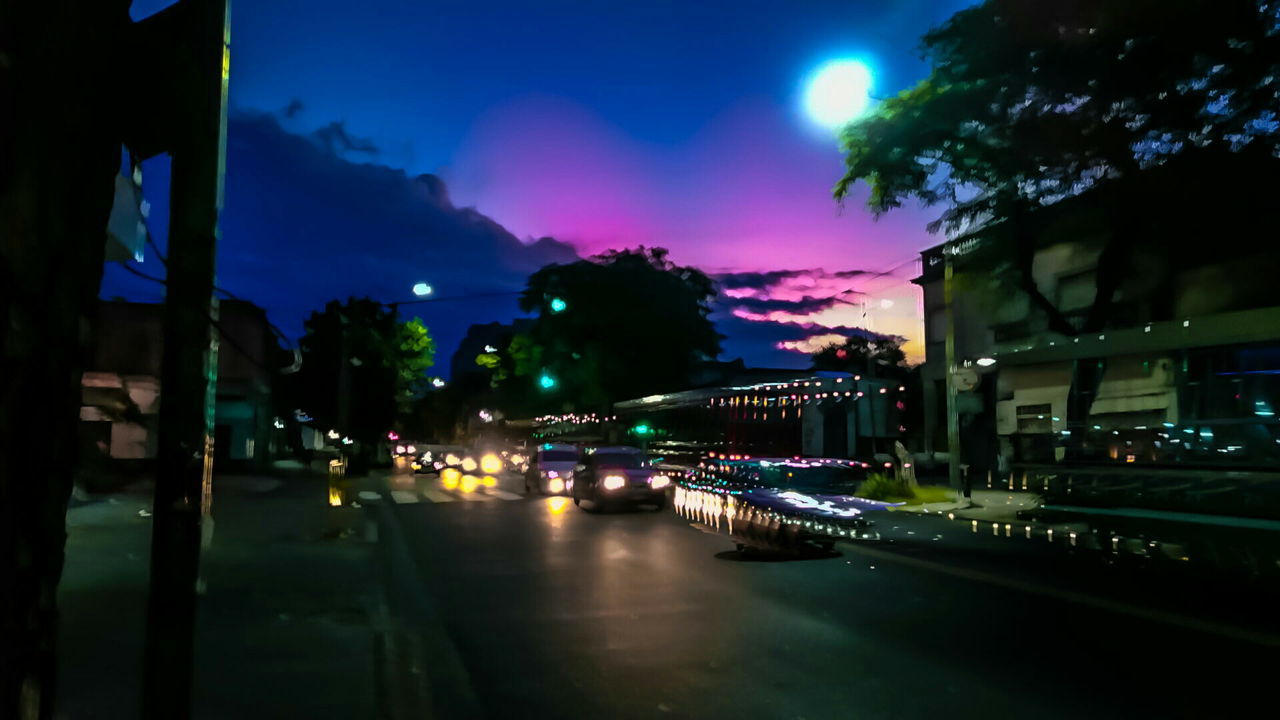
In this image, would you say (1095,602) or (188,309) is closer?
(188,309)

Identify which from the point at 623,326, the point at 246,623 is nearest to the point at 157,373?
the point at 623,326

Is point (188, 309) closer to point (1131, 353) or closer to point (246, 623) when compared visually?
point (246, 623)

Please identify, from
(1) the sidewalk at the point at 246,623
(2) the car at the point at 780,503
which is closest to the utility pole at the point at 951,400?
(2) the car at the point at 780,503

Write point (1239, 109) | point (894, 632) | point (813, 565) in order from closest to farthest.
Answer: point (894, 632), point (813, 565), point (1239, 109)

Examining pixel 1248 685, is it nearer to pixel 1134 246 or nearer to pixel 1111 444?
pixel 1111 444

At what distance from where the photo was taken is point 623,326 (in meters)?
44.8

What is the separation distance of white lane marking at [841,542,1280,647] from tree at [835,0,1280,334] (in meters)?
10.7

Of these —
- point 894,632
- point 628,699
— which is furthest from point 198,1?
point 894,632

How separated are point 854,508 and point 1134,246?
11.1m

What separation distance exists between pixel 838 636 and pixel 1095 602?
2.88 m

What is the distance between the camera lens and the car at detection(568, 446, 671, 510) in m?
19.5

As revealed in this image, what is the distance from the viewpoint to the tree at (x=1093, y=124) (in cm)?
1652

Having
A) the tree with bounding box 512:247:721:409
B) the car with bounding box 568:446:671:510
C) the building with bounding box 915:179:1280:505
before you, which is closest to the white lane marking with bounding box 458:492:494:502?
the car with bounding box 568:446:671:510

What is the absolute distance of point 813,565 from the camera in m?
11.5
